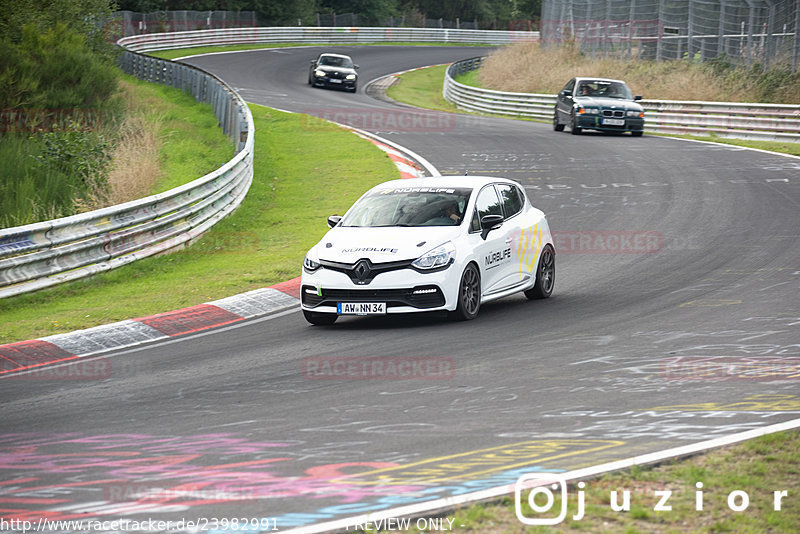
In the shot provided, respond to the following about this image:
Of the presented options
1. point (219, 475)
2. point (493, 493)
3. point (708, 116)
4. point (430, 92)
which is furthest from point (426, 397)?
point (430, 92)

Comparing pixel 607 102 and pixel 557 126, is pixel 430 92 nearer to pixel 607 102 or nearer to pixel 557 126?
pixel 557 126

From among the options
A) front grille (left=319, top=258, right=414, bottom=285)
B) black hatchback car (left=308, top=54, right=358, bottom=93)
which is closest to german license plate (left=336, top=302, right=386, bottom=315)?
front grille (left=319, top=258, right=414, bottom=285)

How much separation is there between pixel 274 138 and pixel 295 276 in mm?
16037

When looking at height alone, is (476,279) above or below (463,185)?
below

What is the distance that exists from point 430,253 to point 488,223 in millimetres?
1108

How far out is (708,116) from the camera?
32.2 metres

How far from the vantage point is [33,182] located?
68.0 feet

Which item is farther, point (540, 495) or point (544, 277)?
point (544, 277)

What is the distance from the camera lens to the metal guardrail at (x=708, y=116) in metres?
29.8

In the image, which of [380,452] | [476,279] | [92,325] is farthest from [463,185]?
[380,452]

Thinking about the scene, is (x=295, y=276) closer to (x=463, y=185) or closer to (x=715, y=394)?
(x=463, y=185)

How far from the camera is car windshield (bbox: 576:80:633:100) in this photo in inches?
1228

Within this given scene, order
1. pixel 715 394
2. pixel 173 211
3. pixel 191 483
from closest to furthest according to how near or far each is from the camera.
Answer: pixel 191 483 < pixel 715 394 < pixel 173 211

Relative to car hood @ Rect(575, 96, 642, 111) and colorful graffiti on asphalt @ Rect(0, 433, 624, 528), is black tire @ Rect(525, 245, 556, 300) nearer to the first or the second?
colorful graffiti on asphalt @ Rect(0, 433, 624, 528)
